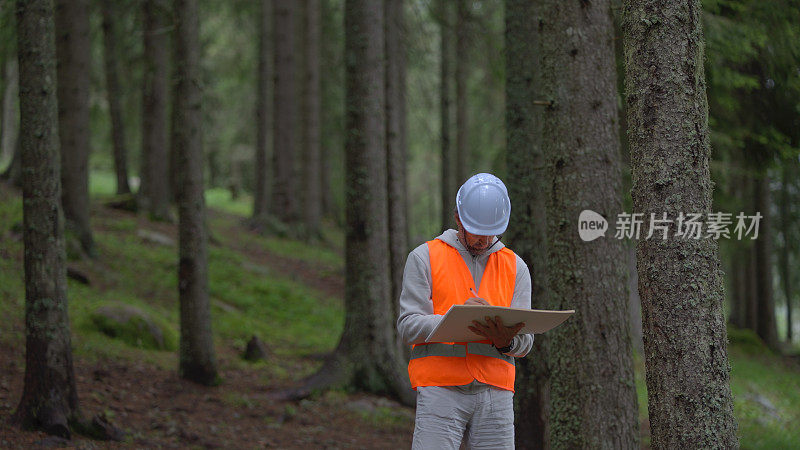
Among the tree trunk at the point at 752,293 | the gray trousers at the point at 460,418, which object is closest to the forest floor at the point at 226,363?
the tree trunk at the point at 752,293

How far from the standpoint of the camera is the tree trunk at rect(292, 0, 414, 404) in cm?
949

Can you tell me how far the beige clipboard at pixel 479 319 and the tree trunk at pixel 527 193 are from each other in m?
3.24

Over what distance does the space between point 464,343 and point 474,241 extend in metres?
0.52

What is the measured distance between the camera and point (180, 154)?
9.34 meters

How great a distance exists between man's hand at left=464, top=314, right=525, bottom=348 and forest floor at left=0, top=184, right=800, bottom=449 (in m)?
4.17

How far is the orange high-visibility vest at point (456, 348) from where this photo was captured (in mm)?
3873

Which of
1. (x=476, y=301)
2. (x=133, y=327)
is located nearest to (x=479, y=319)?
(x=476, y=301)

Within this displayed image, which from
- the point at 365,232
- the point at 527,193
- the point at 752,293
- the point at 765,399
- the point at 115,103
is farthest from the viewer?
the point at 752,293

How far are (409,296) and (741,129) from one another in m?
7.58

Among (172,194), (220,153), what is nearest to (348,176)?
(172,194)

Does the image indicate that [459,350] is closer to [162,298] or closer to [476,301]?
[476,301]

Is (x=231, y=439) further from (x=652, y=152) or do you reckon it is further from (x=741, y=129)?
(x=741, y=129)

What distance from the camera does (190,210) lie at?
929 cm

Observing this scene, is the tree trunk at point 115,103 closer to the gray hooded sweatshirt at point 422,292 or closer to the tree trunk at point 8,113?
the tree trunk at point 8,113
